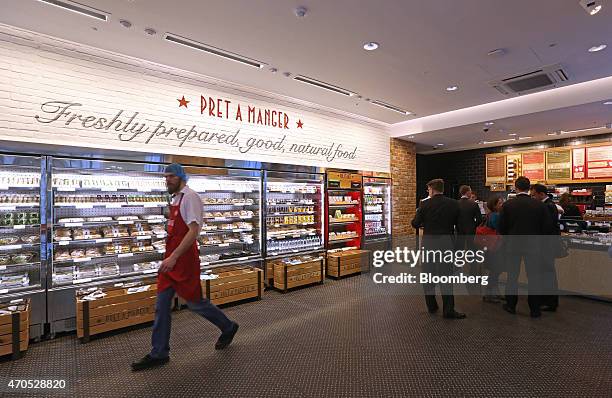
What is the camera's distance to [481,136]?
8.50 meters

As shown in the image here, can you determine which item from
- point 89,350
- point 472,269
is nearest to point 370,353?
point 89,350

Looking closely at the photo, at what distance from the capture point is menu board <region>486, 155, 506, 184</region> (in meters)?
9.99

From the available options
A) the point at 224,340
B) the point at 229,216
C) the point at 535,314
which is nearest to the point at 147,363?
the point at 224,340

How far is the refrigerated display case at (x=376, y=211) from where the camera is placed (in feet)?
25.5

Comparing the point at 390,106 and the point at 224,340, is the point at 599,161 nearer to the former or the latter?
the point at 390,106

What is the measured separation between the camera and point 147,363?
9.93 feet

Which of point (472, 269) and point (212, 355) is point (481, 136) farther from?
point (212, 355)

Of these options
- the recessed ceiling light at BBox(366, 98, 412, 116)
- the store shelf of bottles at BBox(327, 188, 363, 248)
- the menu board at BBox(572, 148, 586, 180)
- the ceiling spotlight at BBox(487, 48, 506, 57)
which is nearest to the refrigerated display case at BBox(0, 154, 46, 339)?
the store shelf of bottles at BBox(327, 188, 363, 248)

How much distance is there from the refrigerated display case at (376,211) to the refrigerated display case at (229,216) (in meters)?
2.85

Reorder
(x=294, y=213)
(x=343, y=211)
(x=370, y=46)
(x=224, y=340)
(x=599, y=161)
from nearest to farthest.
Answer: (x=224, y=340) → (x=370, y=46) → (x=294, y=213) → (x=343, y=211) → (x=599, y=161)

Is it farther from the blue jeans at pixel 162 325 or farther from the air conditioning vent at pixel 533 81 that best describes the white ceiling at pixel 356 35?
the blue jeans at pixel 162 325

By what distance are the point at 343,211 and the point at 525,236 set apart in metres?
3.97

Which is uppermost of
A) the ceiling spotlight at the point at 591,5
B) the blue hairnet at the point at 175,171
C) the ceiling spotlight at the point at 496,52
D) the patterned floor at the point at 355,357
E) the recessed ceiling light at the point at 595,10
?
the ceiling spotlight at the point at 496,52

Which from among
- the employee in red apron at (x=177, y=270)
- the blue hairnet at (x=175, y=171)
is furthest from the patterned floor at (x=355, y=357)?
the blue hairnet at (x=175, y=171)
